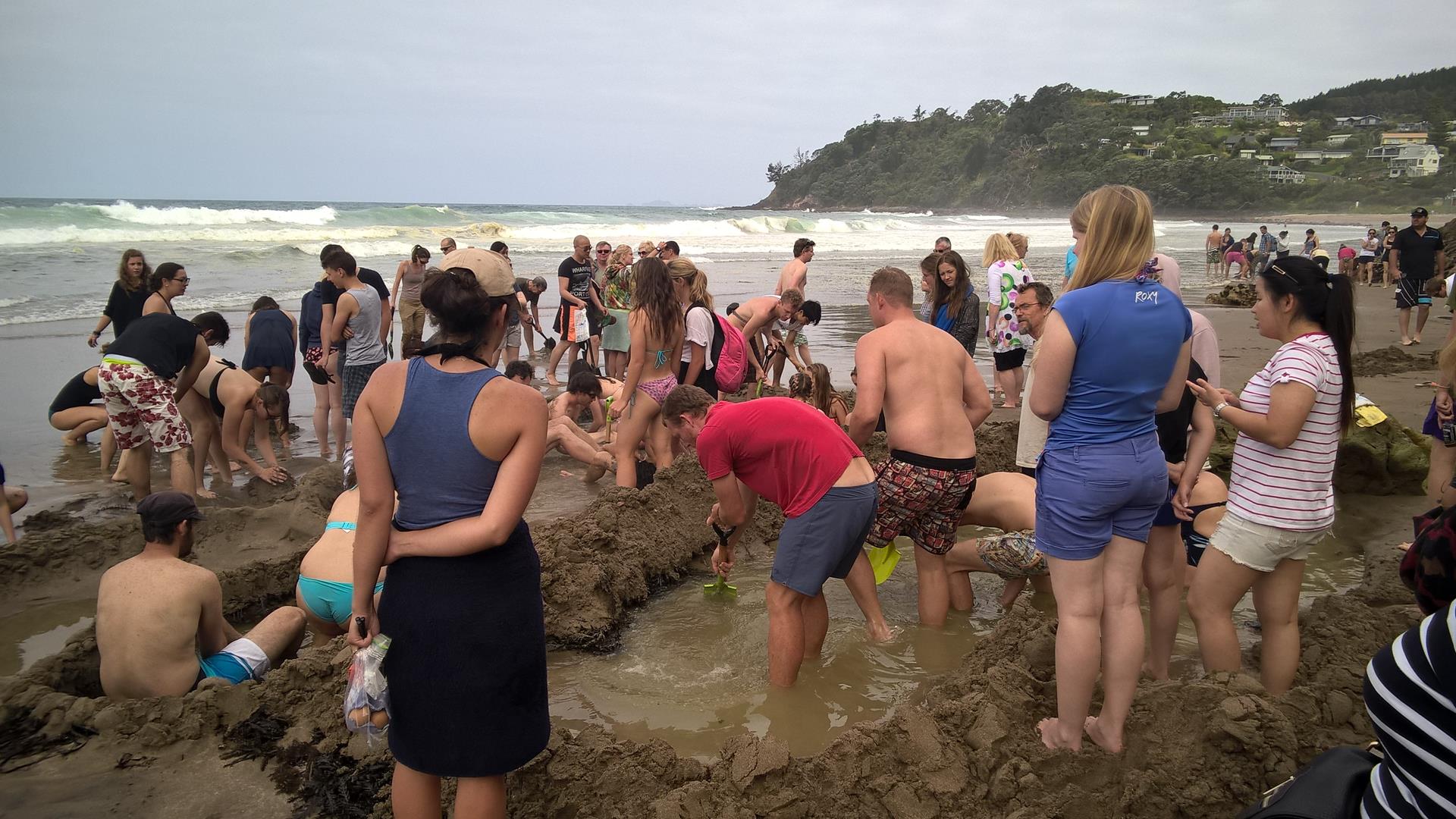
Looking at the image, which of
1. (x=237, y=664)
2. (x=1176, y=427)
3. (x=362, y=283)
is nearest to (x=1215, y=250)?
(x=362, y=283)

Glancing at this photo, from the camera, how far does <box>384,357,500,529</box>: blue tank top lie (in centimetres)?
236

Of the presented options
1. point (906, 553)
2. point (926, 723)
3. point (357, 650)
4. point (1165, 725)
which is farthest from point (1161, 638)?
point (357, 650)

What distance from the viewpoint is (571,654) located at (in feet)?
15.2

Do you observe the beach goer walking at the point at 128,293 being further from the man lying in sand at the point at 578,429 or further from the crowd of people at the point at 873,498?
the man lying in sand at the point at 578,429

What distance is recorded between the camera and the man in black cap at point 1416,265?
11961 mm

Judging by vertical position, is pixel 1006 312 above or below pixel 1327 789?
above

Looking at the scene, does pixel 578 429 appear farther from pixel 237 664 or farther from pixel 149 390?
pixel 237 664

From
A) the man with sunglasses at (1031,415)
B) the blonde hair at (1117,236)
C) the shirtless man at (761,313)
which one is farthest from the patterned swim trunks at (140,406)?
the blonde hair at (1117,236)

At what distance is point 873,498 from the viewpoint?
397 centimetres

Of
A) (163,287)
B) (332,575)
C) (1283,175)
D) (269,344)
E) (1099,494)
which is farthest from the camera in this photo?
(1283,175)

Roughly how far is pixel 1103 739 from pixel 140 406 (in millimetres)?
6663

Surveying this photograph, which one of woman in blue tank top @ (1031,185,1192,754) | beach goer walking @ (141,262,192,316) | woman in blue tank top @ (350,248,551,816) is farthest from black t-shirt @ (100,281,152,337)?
woman in blue tank top @ (1031,185,1192,754)

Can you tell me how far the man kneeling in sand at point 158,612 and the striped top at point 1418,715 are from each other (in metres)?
4.14

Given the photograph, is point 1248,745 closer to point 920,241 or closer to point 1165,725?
point 1165,725
